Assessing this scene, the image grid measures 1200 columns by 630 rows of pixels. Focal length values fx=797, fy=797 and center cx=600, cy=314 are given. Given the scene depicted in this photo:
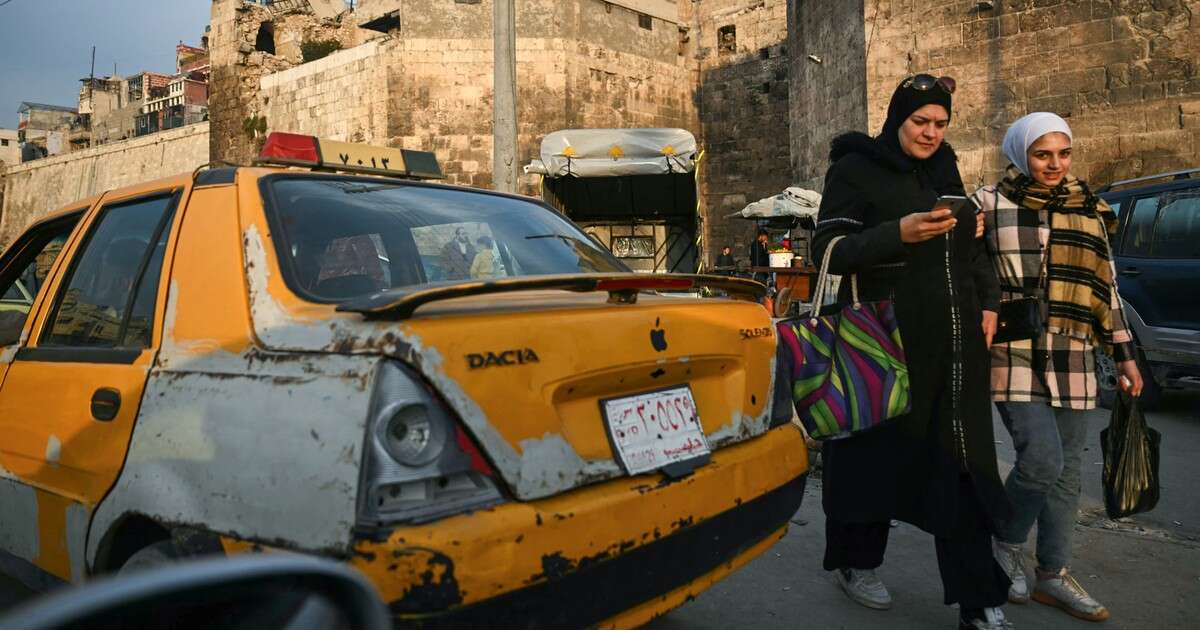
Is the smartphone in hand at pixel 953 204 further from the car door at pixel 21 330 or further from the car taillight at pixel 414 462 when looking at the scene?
the car door at pixel 21 330

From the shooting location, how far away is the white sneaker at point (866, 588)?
2.88 meters

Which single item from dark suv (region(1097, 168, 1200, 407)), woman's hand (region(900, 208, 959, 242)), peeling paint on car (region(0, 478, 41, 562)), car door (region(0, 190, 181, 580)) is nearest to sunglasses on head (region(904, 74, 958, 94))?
woman's hand (region(900, 208, 959, 242))

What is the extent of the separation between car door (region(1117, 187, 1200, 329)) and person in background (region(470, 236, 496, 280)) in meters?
6.06

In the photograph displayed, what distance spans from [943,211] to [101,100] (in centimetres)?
7014

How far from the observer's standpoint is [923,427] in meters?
2.69

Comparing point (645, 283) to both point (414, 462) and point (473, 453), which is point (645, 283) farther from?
point (414, 462)

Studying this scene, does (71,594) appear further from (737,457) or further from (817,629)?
(817,629)

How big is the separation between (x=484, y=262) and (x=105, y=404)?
3.76 feet

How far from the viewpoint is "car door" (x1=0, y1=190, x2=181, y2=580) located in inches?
79.5

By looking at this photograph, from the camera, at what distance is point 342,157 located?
3.21m

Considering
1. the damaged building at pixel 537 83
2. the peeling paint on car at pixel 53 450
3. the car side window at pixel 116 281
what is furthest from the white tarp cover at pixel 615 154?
the peeling paint on car at pixel 53 450

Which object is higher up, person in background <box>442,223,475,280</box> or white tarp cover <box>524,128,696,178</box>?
white tarp cover <box>524,128,696,178</box>

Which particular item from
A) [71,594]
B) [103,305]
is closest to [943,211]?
[71,594]

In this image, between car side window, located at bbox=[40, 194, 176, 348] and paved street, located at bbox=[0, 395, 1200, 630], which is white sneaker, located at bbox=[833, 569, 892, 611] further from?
car side window, located at bbox=[40, 194, 176, 348]
